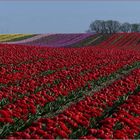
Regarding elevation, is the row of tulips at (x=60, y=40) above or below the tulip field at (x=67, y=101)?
below

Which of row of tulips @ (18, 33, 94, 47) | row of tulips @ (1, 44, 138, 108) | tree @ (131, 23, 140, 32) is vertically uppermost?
row of tulips @ (1, 44, 138, 108)

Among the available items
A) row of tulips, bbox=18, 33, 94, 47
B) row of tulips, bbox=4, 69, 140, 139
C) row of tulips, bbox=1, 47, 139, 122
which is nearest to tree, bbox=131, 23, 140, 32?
row of tulips, bbox=18, 33, 94, 47

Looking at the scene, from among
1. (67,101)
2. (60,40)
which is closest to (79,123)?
(67,101)

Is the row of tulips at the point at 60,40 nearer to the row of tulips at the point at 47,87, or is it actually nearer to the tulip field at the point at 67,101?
the tulip field at the point at 67,101

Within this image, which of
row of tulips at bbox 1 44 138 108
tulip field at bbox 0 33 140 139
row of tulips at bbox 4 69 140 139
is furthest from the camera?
row of tulips at bbox 1 44 138 108

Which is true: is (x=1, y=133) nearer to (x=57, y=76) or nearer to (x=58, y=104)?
(x=58, y=104)

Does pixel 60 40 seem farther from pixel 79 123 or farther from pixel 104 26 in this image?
pixel 79 123

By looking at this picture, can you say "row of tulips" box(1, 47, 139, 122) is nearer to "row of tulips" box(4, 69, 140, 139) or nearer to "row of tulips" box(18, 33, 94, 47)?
"row of tulips" box(4, 69, 140, 139)

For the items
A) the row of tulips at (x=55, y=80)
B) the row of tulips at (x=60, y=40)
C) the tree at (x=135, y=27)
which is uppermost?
the row of tulips at (x=55, y=80)

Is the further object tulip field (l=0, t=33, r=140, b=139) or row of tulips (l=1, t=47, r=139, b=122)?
row of tulips (l=1, t=47, r=139, b=122)

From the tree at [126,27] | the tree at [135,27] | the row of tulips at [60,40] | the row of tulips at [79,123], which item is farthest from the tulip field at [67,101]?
the tree at [126,27]

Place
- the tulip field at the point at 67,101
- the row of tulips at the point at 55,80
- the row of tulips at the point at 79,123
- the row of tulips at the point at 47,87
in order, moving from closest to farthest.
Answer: the row of tulips at the point at 79,123 → the tulip field at the point at 67,101 → the row of tulips at the point at 47,87 → the row of tulips at the point at 55,80

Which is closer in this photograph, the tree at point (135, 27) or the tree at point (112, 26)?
the tree at point (112, 26)

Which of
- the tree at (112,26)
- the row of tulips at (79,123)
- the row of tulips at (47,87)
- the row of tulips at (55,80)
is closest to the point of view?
the row of tulips at (79,123)
